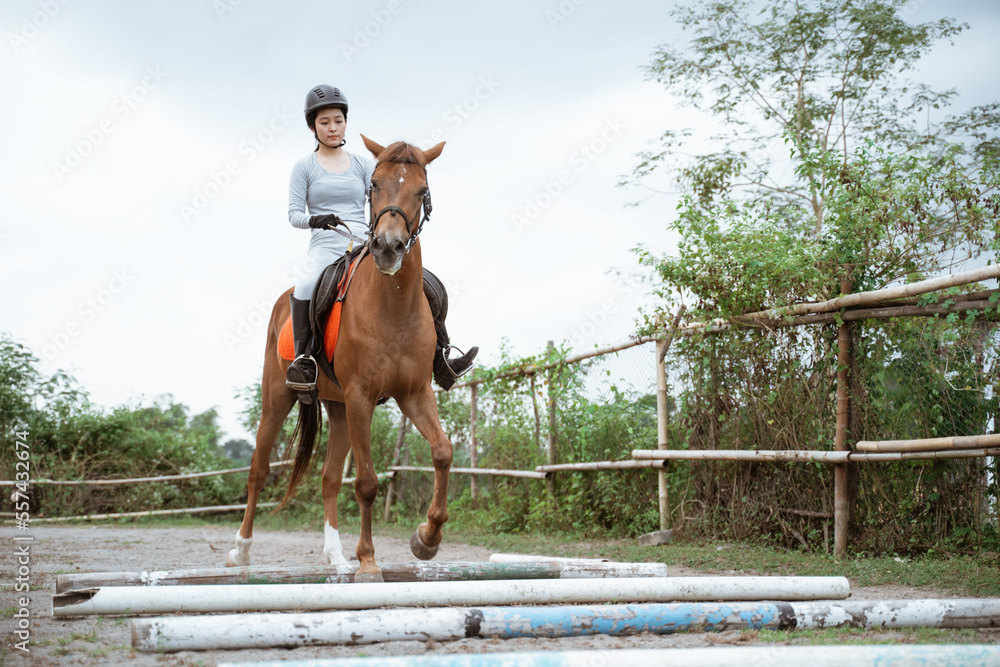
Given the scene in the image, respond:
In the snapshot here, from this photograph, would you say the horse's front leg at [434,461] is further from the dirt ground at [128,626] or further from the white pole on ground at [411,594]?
the dirt ground at [128,626]

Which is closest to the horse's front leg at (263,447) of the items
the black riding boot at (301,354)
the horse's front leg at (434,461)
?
the black riding boot at (301,354)


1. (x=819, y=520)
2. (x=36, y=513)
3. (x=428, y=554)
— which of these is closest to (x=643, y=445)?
(x=819, y=520)

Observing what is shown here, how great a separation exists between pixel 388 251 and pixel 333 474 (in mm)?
2595

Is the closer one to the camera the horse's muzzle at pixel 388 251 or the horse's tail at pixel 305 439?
the horse's muzzle at pixel 388 251

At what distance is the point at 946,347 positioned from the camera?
5.57 m

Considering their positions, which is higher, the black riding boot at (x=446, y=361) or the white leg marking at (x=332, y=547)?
the black riding boot at (x=446, y=361)

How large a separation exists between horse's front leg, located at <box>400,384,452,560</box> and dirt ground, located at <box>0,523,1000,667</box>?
1.49 meters

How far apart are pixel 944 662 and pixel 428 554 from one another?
10.1ft

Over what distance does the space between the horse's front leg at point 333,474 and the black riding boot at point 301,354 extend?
668 mm

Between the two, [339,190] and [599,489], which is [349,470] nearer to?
[599,489]

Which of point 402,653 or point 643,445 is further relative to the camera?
point 643,445

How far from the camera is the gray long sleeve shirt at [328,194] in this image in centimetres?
548

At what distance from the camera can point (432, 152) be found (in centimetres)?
452

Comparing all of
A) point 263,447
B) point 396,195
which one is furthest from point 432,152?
point 263,447
